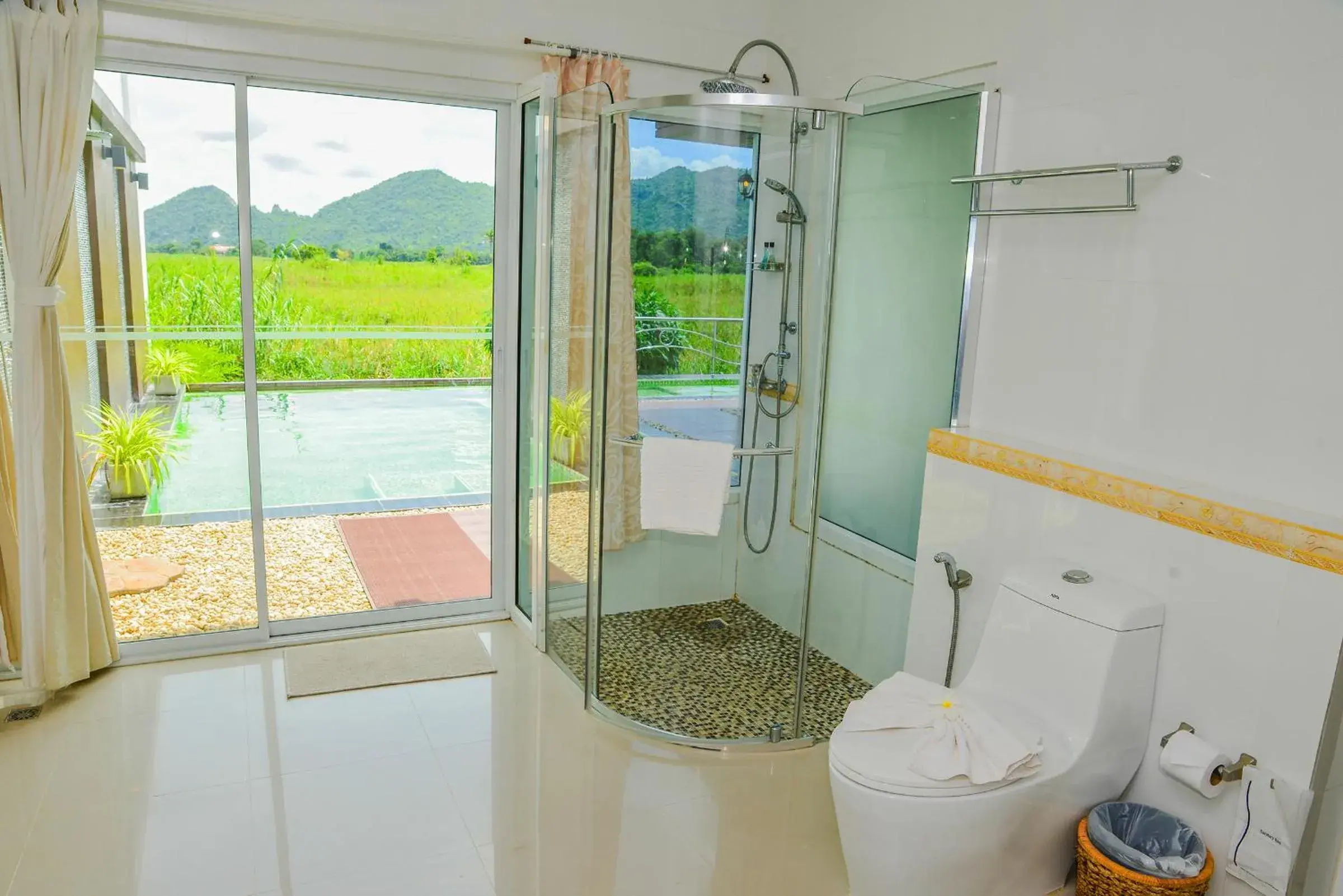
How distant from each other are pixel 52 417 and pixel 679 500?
6.66 ft

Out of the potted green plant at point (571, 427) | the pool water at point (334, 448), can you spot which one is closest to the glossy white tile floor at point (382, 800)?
the pool water at point (334, 448)

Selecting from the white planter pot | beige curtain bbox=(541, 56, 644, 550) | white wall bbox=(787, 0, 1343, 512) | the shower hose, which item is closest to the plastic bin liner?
the shower hose

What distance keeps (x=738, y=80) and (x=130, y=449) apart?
2720mm

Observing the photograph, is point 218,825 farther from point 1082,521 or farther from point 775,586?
point 1082,521

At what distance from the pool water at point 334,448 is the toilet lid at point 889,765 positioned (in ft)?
4.96

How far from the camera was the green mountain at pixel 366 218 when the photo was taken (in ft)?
10.8

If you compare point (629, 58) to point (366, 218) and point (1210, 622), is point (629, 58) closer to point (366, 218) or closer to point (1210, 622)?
point (366, 218)

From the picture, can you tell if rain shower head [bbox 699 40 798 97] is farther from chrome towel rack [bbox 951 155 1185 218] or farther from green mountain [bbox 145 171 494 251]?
green mountain [bbox 145 171 494 251]

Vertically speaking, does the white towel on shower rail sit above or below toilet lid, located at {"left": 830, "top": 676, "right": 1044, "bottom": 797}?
above

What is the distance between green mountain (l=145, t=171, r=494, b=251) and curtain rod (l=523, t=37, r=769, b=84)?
59 cm

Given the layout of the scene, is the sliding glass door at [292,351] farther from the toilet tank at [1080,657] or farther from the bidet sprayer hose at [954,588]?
the toilet tank at [1080,657]

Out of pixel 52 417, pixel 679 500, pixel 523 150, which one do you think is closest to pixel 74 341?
pixel 52 417

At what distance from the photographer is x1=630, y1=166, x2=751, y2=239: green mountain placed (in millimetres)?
2836

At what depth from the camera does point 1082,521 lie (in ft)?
7.97
